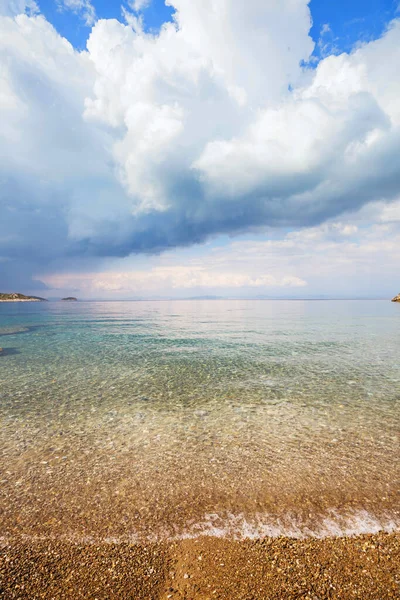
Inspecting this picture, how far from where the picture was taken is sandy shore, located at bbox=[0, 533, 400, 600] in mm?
4195

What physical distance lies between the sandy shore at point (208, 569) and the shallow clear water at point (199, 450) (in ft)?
1.21

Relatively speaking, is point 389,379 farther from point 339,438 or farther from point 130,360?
point 130,360

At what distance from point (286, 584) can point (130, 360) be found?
18.6m

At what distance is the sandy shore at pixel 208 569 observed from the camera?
4.20 meters

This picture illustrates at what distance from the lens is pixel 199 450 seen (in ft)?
28.4

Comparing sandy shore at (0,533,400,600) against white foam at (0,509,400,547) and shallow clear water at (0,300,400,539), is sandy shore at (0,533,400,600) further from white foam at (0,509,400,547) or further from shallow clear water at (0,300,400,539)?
shallow clear water at (0,300,400,539)

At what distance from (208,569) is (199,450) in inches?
159

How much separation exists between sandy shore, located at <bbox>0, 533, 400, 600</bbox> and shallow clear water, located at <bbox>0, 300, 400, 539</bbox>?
37cm

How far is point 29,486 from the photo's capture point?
6.87 metres

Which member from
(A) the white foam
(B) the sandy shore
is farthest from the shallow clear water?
(B) the sandy shore

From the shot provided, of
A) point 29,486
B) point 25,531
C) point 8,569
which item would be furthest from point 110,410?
point 8,569

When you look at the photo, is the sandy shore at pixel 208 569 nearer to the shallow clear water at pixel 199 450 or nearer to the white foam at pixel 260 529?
the white foam at pixel 260 529

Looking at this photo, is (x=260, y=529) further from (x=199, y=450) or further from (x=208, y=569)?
(x=199, y=450)

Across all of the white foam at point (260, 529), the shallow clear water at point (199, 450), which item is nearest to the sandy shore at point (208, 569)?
the white foam at point (260, 529)
